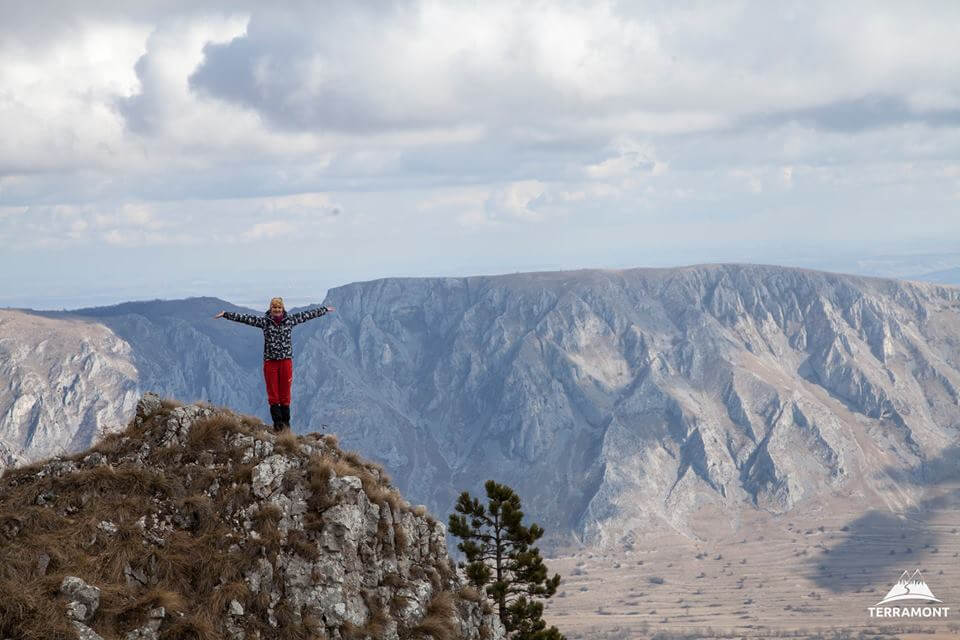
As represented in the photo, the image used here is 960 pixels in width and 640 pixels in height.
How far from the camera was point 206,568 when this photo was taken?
29297mm

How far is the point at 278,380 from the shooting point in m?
38.5

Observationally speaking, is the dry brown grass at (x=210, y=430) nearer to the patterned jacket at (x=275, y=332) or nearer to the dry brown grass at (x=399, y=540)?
the patterned jacket at (x=275, y=332)

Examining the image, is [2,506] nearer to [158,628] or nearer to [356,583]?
[158,628]

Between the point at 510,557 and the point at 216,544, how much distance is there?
2224cm

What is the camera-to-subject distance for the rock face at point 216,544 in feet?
90.2

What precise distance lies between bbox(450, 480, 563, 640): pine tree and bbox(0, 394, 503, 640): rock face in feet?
38.0

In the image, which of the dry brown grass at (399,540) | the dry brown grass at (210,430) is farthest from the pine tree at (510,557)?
the dry brown grass at (210,430)

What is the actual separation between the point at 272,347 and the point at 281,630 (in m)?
13.2

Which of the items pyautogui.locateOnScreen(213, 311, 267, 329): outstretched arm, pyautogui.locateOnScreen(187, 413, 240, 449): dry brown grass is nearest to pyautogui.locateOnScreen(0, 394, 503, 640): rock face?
pyautogui.locateOnScreen(187, 413, 240, 449): dry brown grass

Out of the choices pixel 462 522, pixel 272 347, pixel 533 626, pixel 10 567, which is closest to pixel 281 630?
pixel 10 567

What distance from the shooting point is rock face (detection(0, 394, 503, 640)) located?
27484 millimetres

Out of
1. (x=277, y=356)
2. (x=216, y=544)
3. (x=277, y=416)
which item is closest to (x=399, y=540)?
(x=216, y=544)

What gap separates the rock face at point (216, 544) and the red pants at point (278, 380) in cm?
227

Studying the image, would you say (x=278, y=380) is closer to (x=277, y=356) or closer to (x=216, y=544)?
(x=277, y=356)
